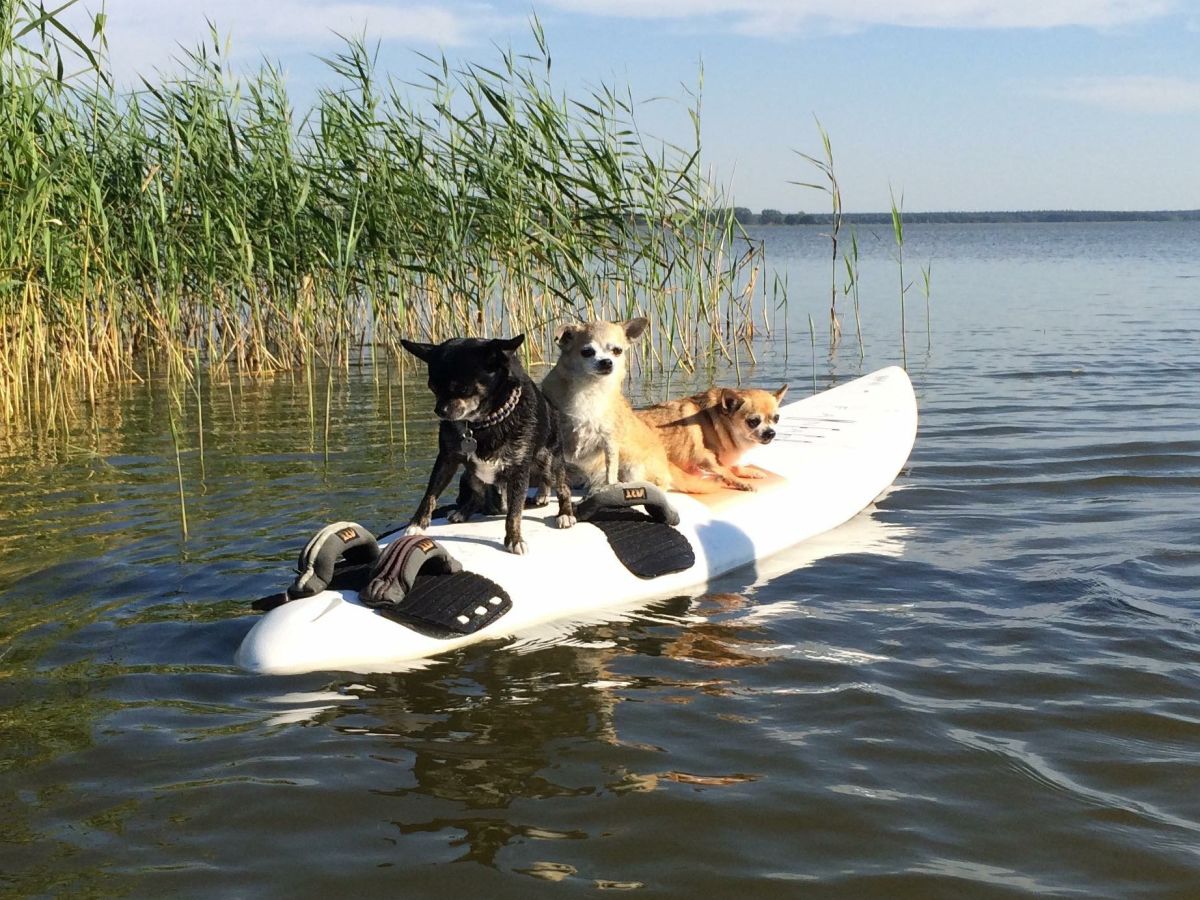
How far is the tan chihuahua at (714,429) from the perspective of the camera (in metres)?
6.64

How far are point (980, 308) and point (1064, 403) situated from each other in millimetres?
11722

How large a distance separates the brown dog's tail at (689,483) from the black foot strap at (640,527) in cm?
53

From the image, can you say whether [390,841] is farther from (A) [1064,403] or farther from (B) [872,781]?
(A) [1064,403]

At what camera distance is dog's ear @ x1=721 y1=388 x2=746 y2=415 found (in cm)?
661

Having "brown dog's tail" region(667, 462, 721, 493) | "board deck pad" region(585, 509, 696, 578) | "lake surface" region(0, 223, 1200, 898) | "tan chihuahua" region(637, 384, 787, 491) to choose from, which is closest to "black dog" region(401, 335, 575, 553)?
→ "board deck pad" region(585, 509, 696, 578)

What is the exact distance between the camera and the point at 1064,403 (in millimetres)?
11383

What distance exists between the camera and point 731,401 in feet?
21.7

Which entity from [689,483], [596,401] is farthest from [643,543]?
[689,483]

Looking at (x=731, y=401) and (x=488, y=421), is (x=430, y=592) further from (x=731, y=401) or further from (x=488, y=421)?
(x=731, y=401)

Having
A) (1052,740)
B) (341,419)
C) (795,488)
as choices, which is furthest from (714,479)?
(341,419)

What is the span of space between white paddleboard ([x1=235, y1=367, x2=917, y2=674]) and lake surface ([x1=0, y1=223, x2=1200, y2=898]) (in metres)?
0.13

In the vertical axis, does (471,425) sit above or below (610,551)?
above

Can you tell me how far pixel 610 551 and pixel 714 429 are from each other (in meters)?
1.44

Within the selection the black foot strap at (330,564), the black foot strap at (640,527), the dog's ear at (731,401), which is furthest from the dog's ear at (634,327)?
the black foot strap at (330,564)
